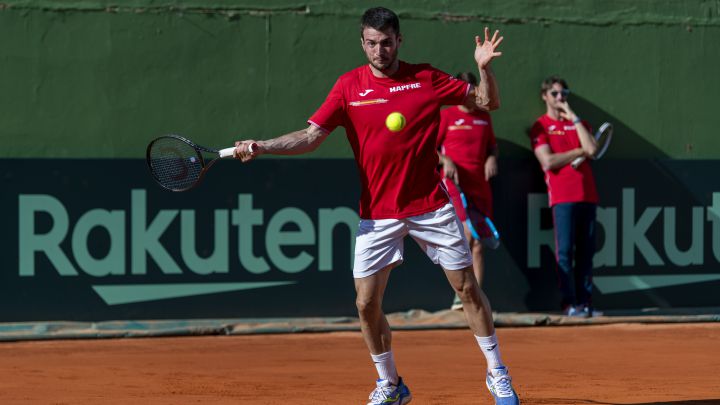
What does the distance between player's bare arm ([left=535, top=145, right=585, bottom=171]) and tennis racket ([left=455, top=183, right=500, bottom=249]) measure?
670mm

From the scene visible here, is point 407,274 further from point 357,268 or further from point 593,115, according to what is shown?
point 357,268

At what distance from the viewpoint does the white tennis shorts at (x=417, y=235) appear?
18.5 feet

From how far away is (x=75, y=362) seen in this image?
7.74 metres

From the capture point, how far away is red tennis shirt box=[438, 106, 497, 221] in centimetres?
938

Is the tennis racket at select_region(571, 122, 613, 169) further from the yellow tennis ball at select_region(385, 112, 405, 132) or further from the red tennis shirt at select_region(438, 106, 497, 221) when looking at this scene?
the yellow tennis ball at select_region(385, 112, 405, 132)

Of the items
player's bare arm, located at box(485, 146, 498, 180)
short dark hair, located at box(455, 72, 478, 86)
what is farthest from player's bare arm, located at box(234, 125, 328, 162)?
player's bare arm, located at box(485, 146, 498, 180)

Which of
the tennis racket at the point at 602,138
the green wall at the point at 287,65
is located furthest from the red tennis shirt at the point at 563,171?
the green wall at the point at 287,65

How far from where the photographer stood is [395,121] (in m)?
5.59

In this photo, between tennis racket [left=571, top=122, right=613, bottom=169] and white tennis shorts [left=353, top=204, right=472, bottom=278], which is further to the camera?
tennis racket [left=571, top=122, right=613, bottom=169]

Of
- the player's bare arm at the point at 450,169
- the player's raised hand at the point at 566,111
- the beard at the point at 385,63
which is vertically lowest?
the player's bare arm at the point at 450,169

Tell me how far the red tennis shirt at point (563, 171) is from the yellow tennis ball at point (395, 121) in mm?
4157

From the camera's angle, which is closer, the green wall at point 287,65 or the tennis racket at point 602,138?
the green wall at point 287,65

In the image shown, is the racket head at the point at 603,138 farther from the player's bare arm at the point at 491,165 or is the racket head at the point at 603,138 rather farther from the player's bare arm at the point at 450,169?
the player's bare arm at the point at 450,169

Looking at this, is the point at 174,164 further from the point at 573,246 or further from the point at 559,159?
the point at 573,246
